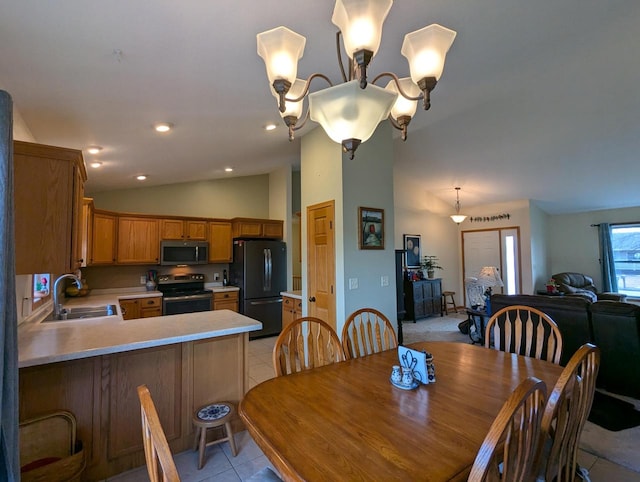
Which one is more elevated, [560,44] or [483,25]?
[560,44]

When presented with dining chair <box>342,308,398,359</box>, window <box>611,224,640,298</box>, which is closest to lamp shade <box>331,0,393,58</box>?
dining chair <box>342,308,398,359</box>

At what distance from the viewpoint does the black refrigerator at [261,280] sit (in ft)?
16.9

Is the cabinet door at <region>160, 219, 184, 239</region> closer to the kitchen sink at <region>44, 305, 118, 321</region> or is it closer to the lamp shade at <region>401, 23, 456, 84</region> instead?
the kitchen sink at <region>44, 305, 118, 321</region>

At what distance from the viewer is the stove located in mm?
4684

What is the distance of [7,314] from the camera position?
41.3 inches

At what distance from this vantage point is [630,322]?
2.91m

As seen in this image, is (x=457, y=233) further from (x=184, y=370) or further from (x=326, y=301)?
(x=184, y=370)

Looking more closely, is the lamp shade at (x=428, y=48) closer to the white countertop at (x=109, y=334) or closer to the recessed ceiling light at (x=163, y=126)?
the white countertop at (x=109, y=334)

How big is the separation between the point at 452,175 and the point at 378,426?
6.08 metres

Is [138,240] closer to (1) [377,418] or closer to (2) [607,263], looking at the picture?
(1) [377,418]

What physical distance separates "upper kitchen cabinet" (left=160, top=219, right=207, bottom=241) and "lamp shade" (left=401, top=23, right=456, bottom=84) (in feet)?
15.5

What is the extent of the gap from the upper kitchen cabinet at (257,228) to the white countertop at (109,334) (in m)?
2.88

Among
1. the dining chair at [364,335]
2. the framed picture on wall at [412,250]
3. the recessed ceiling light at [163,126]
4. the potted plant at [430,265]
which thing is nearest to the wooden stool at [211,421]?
the dining chair at [364,335]

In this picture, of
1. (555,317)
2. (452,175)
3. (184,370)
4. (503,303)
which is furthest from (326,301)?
(452,175)
